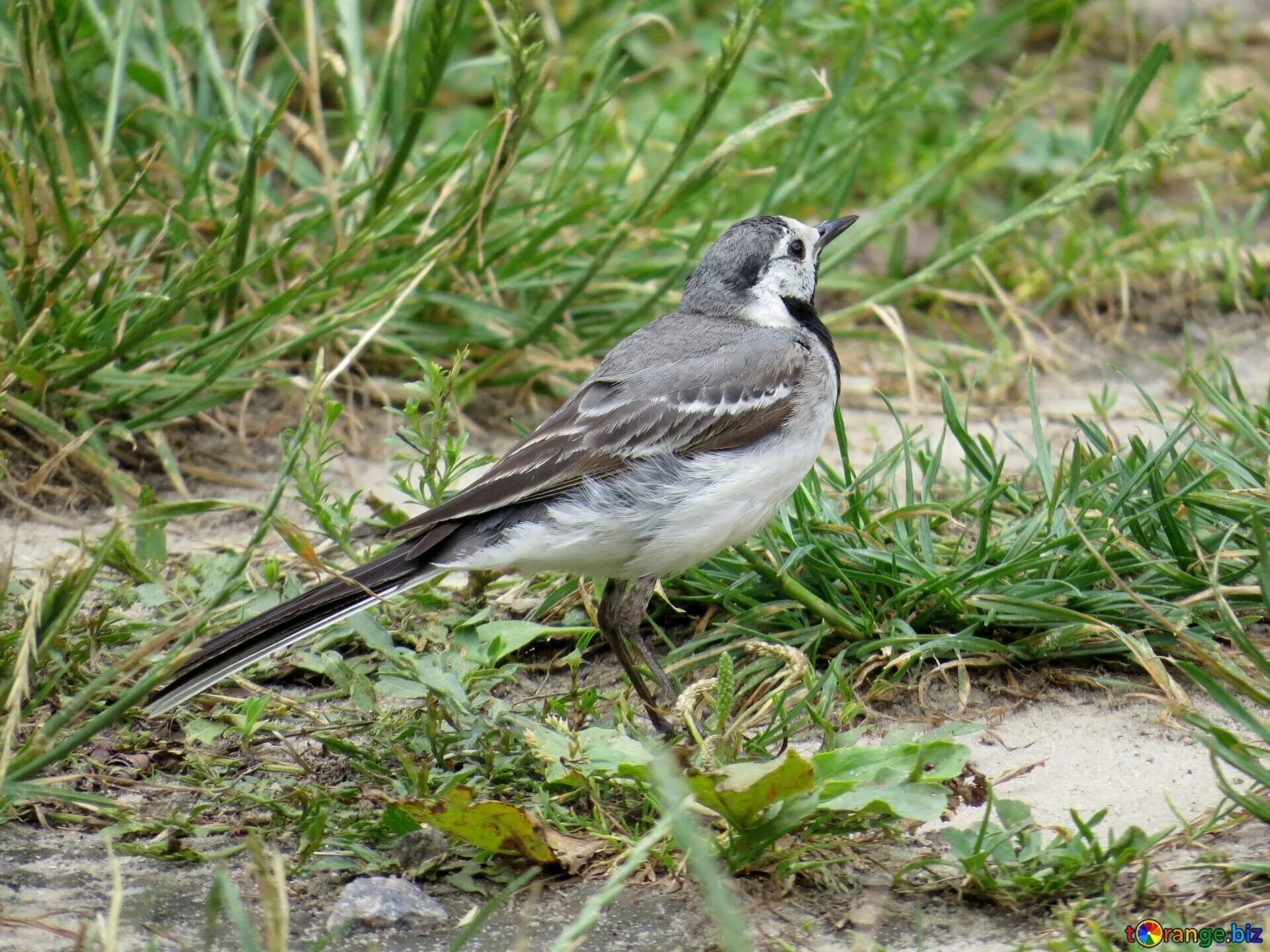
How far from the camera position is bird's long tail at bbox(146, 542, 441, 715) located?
367cm

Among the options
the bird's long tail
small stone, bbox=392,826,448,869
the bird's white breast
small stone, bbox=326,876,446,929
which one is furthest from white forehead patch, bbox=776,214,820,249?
small stone, bbox=326,876,446,929

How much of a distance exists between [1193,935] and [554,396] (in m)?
3.87

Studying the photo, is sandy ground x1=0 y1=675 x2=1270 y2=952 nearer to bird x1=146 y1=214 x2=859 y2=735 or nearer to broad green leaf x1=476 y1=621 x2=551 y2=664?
bird x1=146 y1=214 x2=859 y2=735

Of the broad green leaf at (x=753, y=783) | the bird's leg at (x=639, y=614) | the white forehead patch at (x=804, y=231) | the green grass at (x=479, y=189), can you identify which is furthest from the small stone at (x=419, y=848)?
the white forehead patch at (x=804, y=231)

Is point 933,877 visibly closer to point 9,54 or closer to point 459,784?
point 459,784

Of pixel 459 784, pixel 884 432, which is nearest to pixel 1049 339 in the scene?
pixel 884 432

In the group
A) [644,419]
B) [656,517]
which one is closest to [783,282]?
[644,419]

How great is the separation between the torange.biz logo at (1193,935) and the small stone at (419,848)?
1557mm

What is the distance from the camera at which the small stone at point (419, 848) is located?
11.1 feet

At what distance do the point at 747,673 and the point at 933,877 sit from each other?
3.46 ft

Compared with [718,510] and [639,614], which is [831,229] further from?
[639,614]

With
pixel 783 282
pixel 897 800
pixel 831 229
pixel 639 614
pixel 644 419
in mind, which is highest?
pixel 831 229

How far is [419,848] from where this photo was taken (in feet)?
11.1

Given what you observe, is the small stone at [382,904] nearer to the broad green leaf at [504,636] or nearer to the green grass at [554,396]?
the green grass at [554,396]
